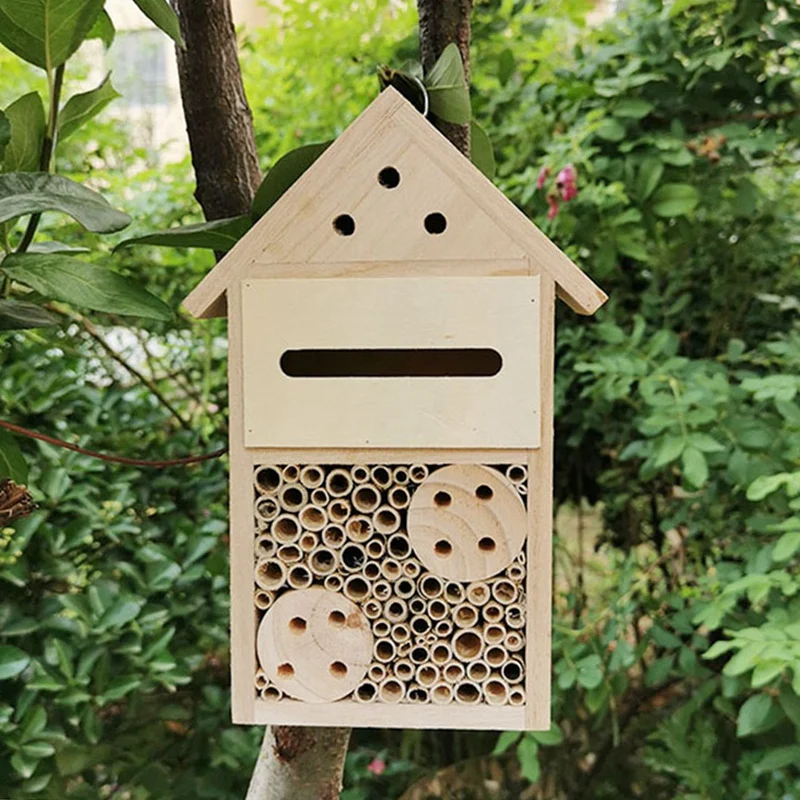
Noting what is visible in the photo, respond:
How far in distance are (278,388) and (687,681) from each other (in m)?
1.01

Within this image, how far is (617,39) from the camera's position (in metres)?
1.08

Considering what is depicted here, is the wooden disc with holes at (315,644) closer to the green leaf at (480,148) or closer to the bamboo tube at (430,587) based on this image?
the bamboo tube at (430,587)

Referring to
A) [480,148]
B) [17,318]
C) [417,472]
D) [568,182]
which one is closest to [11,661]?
[17,318]

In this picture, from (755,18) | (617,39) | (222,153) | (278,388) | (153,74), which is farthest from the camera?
(153,74)

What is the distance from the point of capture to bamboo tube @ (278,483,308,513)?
505 millimetres

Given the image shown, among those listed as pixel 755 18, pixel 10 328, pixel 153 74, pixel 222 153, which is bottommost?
pixel 10 328

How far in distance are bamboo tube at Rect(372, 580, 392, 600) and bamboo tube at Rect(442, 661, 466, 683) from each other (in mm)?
55

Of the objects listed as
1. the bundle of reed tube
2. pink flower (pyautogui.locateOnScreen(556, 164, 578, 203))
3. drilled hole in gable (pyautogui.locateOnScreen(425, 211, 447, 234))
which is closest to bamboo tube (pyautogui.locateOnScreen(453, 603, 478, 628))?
the bundle of reed tube

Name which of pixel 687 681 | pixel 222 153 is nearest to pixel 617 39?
pixel 222 153

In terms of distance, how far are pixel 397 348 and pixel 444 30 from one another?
0.24m

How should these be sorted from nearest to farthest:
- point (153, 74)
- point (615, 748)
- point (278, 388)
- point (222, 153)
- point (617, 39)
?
1. point (278, 388)
2. point (222, 153)
3. point (617, 39)
4. point (615, 748)
5. point (153, 74)

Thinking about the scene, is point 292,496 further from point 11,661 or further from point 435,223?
point 11,661

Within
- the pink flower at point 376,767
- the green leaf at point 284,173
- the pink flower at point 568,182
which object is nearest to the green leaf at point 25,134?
the green leaf at point 284,173

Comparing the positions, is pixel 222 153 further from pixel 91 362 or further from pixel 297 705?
pixel 91 362
